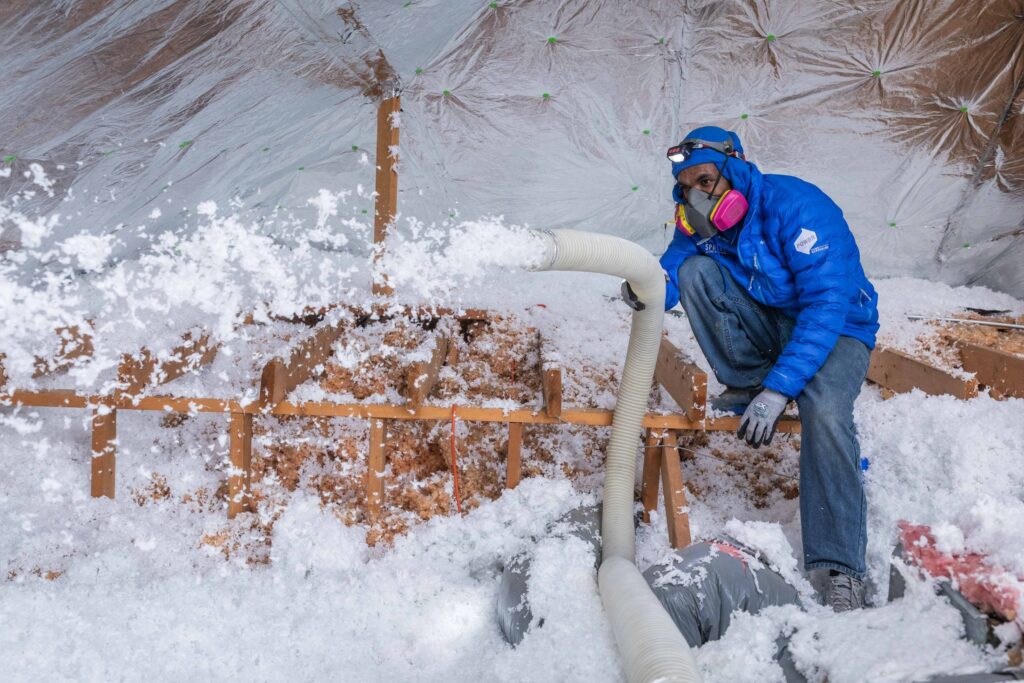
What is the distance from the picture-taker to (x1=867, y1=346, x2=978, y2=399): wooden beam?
189 cm

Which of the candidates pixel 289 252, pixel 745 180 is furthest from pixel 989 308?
pixel 289 252

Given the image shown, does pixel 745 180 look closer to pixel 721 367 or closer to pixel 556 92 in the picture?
pixel 721 367

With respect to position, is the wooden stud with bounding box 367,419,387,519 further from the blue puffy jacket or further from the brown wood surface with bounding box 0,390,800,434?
the blue puffy jacket

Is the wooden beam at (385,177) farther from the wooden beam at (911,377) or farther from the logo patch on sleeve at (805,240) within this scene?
the wooden beam at (911,377)

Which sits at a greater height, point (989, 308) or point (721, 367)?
point (989, 308)

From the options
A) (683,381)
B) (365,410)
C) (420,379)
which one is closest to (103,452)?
(365,410)

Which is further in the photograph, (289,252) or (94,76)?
(289,252)

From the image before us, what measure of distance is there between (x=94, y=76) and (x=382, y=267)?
129 centimetres

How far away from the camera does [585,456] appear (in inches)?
86.3

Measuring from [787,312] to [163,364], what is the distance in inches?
76.1

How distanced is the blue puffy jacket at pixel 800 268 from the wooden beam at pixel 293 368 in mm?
1360

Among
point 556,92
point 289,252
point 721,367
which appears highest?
point 556,92

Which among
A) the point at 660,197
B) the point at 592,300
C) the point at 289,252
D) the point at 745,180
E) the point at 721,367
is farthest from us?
the point at 289,252

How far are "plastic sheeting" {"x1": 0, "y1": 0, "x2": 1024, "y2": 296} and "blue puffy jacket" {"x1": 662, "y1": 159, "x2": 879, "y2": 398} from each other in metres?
1.27
